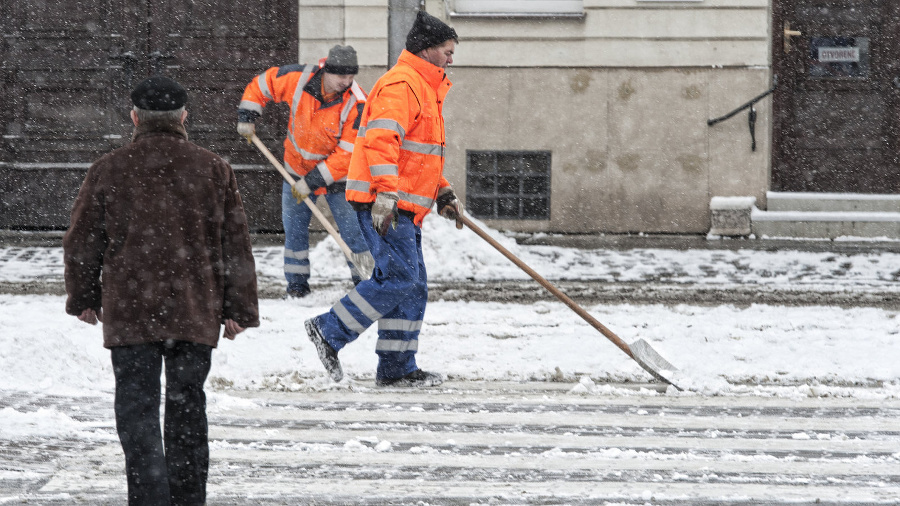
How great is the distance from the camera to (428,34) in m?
6.15

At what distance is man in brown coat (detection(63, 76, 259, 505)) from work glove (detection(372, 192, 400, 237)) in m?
2.08

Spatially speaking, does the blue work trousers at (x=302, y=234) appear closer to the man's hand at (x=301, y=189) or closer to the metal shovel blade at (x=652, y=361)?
the man's hand at (x=301, y=189)

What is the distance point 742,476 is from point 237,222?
2168 millimetres

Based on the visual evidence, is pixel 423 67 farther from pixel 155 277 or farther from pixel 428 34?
pixel 155 277

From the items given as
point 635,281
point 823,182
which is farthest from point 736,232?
point 635,281

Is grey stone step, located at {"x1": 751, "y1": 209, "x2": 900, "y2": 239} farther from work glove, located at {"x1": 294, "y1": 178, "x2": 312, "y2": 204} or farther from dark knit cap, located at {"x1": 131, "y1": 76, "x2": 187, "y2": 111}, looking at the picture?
dark knit cap, located at {"x1": 131, "y1": 76, "x2": 187, "y2": 111}

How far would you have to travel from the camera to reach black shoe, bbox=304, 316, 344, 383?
6.20m

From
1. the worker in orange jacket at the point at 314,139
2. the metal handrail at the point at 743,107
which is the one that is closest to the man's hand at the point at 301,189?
the worker in orange jacket at the point at 314,139

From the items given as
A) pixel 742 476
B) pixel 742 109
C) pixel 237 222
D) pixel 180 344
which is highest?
pixel 742 109

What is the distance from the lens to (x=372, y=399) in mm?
5934

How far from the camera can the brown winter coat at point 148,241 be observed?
3.71m

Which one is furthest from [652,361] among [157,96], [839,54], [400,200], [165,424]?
[839,54]

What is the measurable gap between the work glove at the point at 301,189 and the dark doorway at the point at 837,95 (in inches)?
244

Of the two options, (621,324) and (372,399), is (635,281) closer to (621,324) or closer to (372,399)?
(621,324)
